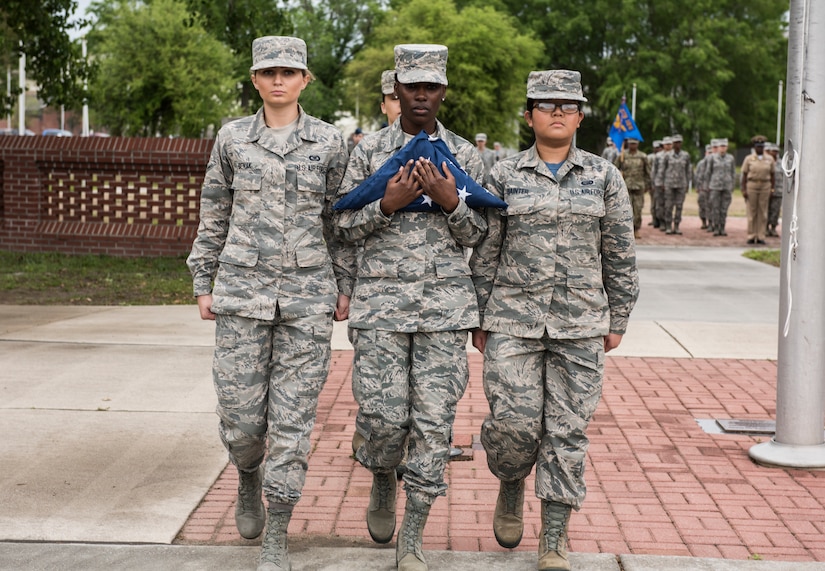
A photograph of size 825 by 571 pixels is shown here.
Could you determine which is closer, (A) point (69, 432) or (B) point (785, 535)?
(B) point (785, 535)

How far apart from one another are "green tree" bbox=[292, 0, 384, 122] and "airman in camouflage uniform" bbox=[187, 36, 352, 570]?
57.9 m

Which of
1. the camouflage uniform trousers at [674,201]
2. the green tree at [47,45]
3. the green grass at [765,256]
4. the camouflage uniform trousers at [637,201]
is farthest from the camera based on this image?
the camouflage uniform trousers at [674,201]

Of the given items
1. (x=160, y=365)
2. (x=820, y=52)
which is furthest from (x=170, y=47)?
(x=820, y=52)

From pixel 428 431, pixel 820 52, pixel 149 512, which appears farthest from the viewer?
pixel 820 52

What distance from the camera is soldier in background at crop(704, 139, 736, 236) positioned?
76.0ft

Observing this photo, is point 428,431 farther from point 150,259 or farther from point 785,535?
point 150,259

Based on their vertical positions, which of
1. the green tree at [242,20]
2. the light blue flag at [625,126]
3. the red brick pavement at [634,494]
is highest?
the green tree at [242,20]

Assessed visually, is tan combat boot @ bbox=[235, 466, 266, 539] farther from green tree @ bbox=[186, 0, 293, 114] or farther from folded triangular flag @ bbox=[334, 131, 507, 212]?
green tree @ bbox=[186, 0, 293, 114]

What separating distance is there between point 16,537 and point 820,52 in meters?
4.32

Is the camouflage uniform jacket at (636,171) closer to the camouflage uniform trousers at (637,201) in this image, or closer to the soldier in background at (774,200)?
the camouflage uniform trousers at (637,201)

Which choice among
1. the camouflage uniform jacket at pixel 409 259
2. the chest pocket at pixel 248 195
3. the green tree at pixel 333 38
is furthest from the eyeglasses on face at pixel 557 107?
the green tree at pixel 333 38

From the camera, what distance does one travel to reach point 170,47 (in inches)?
1687

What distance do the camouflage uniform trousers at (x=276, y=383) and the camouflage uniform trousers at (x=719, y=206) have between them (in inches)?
775

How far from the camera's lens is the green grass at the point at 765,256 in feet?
57.4
